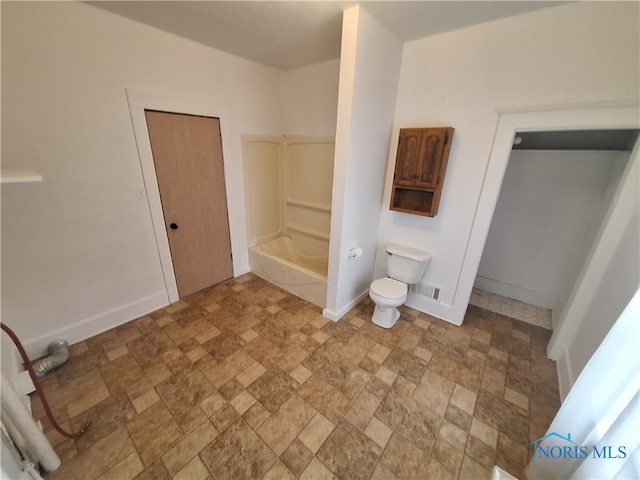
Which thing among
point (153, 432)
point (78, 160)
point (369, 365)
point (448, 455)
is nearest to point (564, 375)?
point (448, 455)

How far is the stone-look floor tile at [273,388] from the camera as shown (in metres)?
1.69

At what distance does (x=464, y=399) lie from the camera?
175 centimetres

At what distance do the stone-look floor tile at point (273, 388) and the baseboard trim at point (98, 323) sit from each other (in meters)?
1.53

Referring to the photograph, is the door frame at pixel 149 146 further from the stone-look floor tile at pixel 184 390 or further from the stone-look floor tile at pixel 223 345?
the stone-look floor tile at pixel 184 390

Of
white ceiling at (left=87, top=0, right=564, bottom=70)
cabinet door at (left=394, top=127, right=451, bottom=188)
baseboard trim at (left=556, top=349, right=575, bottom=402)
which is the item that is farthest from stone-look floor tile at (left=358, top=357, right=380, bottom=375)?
white ceiling at (left=87, top=0, right=564, bottom=70)

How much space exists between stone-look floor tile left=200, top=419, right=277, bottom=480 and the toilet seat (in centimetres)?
148

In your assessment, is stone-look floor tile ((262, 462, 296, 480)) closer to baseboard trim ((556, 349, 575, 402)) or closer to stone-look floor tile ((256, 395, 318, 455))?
stone-look floor tile ((256, 395, 318, 455))

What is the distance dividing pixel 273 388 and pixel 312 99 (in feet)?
10.4

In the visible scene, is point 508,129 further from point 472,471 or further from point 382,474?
point 382,474

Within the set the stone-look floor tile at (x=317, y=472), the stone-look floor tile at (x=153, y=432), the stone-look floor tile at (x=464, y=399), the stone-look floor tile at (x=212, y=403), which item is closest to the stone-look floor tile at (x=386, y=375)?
the stone-look floor tile at (x=464, y=399)

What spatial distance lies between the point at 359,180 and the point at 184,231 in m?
1.98

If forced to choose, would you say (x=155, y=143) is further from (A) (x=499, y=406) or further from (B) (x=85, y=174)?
(A) (x=499, y=406)

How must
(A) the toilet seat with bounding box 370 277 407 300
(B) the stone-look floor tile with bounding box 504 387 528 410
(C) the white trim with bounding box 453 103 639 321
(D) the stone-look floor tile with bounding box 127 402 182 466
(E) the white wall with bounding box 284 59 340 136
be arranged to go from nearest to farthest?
(D) the stone-look floor tile with bounding box 127 402 182 466, (C) the white trim with bounding box 453 103 639 321, (B) the stone-look floor tile with bounding box 504 387 528 410, (A) the toilet seat with bounding box 370 277 407 300, (E) the white wall with bounding box 284 59 340 136

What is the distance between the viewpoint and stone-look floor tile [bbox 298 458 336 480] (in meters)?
1.29
